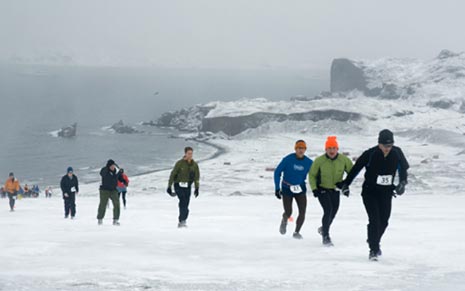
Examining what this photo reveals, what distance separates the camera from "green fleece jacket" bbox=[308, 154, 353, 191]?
963 cm

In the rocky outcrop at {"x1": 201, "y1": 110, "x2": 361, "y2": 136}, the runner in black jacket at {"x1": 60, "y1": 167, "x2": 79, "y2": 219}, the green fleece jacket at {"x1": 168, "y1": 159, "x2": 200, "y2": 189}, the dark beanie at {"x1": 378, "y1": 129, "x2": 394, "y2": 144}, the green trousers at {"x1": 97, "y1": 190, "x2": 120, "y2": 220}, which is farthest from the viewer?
the rocky outcrop at {"x1": 201, "y1": 110, "x2": 361, "y2": 136}

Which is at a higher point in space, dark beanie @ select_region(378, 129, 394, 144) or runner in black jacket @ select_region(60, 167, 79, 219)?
dark beanie @ select_region(378, 129, 394, 144)

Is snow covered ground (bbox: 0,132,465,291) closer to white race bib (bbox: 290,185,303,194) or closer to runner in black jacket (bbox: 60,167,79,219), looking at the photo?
white race bib (bbox: 290,185,303,194)

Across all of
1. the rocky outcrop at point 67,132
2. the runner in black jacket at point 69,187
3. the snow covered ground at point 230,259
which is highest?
the snow covered ground at point 230,259

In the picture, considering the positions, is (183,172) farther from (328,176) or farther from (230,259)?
(230,259)

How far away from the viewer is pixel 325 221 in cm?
970

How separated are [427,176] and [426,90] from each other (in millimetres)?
139273

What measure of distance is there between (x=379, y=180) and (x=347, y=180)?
693 mm

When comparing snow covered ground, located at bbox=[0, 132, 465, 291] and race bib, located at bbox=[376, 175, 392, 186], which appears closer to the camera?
snow covered ground, located at bbox=[0, 132, 465, 291]

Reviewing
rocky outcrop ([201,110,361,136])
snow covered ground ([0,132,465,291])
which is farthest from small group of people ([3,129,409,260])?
rocky outcrop ([201,110,361,136])

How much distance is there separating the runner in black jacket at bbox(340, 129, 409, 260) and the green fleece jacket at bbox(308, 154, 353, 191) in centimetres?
129

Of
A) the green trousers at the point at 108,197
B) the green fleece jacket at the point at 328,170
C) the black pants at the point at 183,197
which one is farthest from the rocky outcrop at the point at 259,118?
the green fleece jacket at the point at 328,170

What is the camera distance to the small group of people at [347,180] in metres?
8.15

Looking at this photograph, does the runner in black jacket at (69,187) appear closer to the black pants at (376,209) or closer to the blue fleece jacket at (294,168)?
the blue fleece jacket at (294,168)
